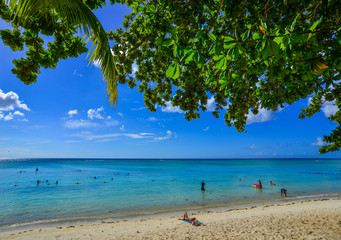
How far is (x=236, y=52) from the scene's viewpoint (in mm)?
1357

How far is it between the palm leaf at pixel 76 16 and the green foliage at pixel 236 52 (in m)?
0.78

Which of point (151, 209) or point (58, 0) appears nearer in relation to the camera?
point (58, 0)

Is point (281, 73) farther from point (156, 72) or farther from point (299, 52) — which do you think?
point (156, 72)

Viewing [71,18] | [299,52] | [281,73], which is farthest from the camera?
[71,18]

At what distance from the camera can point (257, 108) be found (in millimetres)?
4730

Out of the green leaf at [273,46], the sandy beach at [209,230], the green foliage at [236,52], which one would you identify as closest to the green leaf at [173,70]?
the green foliage at [236,52]

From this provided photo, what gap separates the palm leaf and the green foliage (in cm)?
78

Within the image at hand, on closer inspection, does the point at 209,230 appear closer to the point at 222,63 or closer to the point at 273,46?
the point at 222,63

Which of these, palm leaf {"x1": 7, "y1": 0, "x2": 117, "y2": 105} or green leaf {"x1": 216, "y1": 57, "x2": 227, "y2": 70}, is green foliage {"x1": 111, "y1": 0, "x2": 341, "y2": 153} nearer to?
green leaf {"x1": 216, "y1": 57, "x2": 227, "y2": 70}

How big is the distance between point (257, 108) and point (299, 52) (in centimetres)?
333

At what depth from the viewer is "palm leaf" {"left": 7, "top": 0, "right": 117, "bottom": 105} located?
206cm

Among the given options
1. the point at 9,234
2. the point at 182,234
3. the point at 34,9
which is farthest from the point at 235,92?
the point at 9,234

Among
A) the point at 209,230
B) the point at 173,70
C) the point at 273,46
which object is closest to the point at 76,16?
the point at 173,70

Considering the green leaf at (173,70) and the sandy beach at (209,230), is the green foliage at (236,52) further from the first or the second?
the sandy beach at (209,230)
